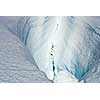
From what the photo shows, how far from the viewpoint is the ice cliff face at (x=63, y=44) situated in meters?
2.10

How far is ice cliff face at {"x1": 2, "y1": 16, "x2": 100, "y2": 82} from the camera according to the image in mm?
2098

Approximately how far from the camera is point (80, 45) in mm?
2127

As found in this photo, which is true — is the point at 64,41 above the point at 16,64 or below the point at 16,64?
above

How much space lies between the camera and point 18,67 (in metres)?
2.12

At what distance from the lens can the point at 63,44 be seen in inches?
83.6

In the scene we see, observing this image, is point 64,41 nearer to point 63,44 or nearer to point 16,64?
point 63,44

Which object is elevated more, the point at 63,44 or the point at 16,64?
the point at 63,44

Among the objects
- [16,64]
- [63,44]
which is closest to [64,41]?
[63,44]
